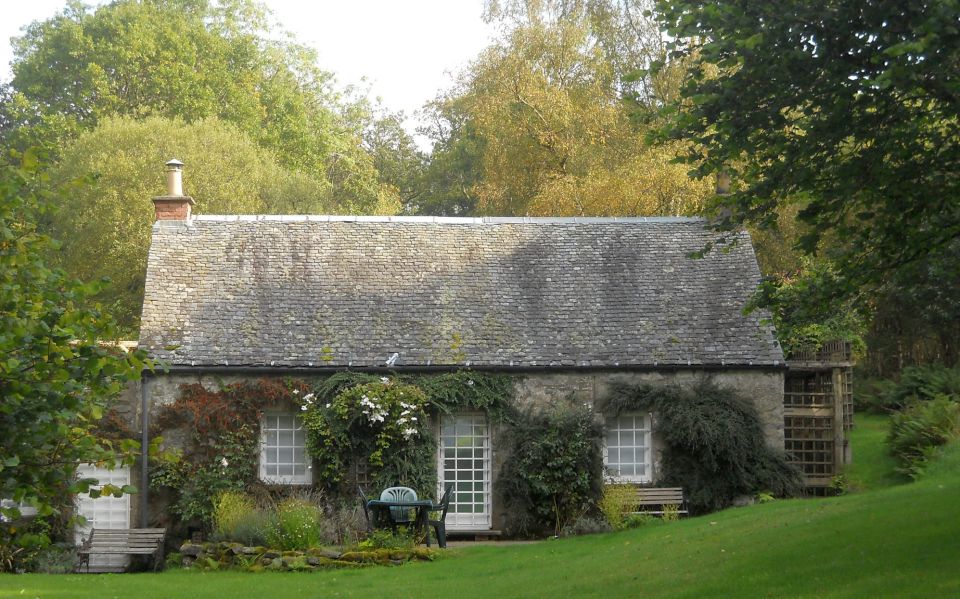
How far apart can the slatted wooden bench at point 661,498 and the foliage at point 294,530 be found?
19.1 ft

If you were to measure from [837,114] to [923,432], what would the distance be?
484 inches

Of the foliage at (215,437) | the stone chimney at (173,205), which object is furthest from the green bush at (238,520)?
the stone chimney at (173,205)

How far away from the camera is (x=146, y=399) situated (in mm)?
19766

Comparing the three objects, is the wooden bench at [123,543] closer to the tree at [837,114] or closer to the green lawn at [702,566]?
the green lawn at [702,566]

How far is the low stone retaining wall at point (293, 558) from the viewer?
643 inches

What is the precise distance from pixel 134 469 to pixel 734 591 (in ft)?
40.3

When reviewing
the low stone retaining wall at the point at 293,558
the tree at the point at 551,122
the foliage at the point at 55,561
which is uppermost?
the tree at the point at 551,122

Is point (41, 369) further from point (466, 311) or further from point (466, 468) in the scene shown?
point (466, 311)

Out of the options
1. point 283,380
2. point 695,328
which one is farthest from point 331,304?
point 695,328

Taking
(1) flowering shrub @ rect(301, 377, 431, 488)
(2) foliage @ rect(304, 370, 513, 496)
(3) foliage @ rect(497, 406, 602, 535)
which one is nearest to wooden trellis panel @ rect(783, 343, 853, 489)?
(3) foliage @ rect(497, 406, 602, 535)

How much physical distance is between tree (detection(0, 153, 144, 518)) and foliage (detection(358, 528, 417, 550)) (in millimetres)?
9245

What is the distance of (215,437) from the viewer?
19.6 metres

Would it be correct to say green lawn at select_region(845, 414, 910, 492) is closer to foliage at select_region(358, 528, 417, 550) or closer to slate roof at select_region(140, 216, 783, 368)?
slate roof at select_region(140, 216, 783, 368)

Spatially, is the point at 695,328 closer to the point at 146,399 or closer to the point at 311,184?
the point at 146,399
